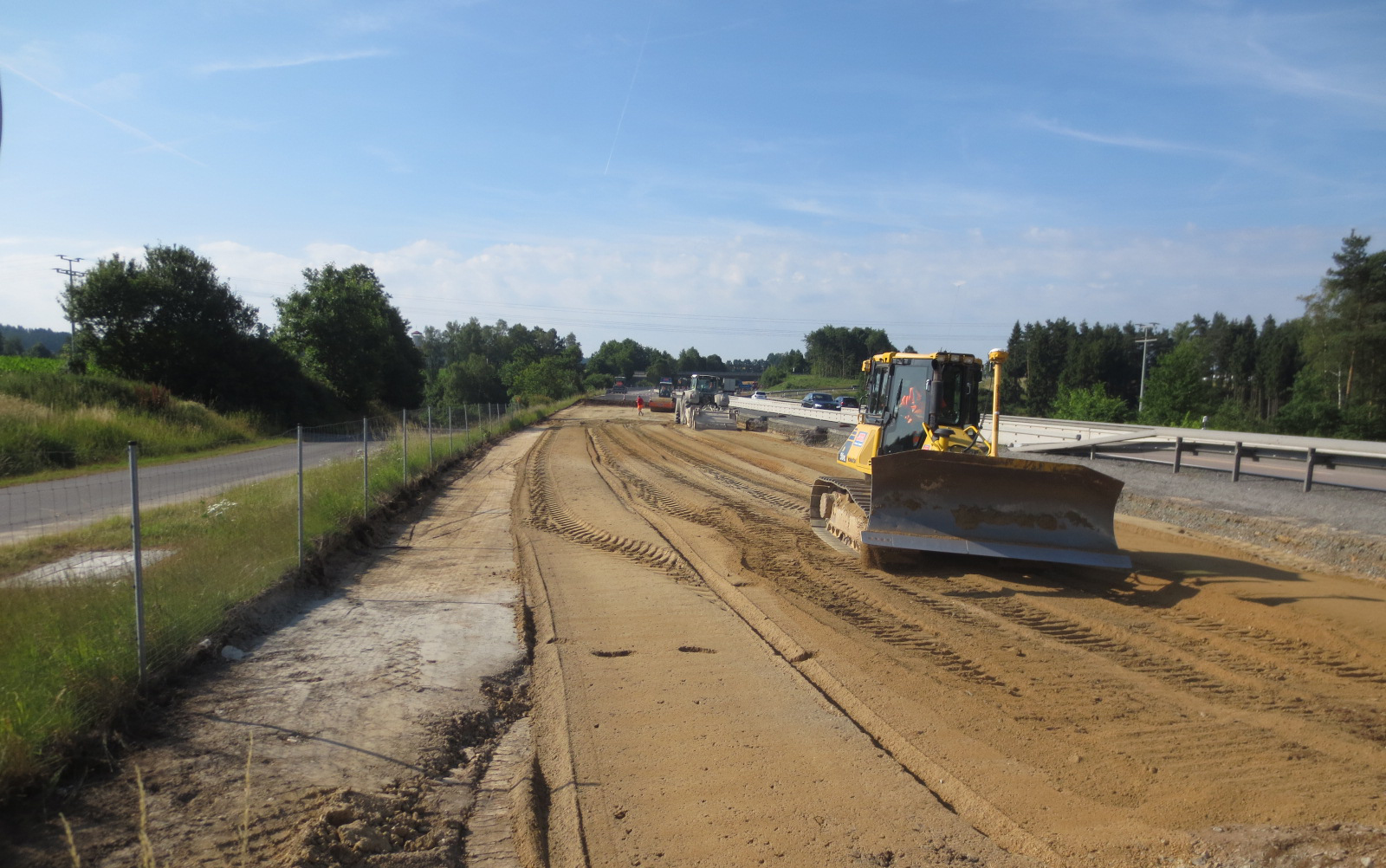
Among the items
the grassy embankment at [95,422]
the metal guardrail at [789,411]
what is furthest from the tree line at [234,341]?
the metal guardrail at [789,411]

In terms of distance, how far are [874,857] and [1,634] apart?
5.04 m

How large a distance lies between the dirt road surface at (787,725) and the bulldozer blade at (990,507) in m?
0.43

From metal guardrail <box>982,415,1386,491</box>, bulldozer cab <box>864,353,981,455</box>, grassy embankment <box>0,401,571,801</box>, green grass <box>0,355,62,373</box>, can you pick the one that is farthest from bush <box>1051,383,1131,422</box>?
green grass <box>0,355,62,373</box>

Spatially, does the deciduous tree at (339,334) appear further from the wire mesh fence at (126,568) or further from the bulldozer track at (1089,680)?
the bulldozer track at (1089,680)

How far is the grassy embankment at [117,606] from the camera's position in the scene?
405cm

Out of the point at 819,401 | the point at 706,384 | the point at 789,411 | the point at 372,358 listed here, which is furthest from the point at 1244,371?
the point at 372,358

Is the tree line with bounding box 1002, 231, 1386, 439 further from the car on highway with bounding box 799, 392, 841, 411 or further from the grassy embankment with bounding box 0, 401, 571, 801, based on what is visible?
the grassy embankment with bounding box 0, 401, 571, 801

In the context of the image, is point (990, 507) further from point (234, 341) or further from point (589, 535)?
point (234, 341)

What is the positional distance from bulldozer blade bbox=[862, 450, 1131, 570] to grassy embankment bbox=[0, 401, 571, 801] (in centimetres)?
635

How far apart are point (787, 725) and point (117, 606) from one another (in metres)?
4.60

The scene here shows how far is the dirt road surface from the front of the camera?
3.70 m

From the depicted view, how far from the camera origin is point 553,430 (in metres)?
36.3

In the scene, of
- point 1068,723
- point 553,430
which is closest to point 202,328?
point 553,430

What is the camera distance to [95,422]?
20516mm
